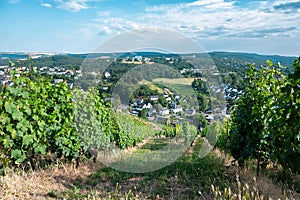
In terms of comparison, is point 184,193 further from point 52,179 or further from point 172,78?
point 172,78

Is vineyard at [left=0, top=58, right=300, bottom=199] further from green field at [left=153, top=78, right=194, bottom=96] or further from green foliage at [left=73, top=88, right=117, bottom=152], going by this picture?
green field at [left=153, top=78, right=194, bottom=96]

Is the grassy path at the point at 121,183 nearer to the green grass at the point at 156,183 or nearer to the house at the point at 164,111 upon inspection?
the green grass at the point at 156,183

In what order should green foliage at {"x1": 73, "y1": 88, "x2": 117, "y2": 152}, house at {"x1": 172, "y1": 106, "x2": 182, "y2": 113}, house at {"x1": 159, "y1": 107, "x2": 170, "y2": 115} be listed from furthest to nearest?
house at {"x1": 159, "y1": 107, "x2": 170, "y2": 115} → house at {"x1": 172, "y1": 106, "x2": 182, "y2": 113} → green foliage at {"x1": 73, "y1": 88, "x2": 117, "y2": 152}

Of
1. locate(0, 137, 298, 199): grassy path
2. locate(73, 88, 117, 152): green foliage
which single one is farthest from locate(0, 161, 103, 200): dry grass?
locate(73, 88, 117, 152): green foliage

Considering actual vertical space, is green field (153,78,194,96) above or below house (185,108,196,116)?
above

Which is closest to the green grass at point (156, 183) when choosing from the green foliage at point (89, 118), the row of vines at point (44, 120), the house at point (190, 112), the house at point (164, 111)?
the green foliage at point (89, 118)

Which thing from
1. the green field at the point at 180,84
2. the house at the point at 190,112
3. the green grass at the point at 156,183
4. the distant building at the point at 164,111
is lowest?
the green grass at the point at 156,183

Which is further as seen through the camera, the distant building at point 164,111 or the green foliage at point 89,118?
the distant building at point 164,111

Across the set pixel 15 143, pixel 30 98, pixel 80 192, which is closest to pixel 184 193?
pixel 80 192

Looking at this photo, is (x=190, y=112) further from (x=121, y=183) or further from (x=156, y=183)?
(x=121, y=183)
